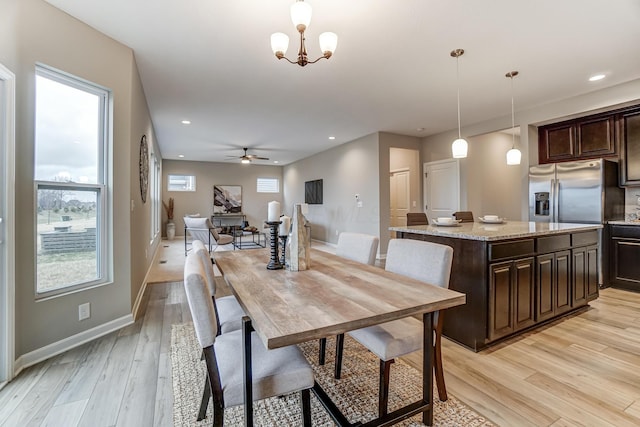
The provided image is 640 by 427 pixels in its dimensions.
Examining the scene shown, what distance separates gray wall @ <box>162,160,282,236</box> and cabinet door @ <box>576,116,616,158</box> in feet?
28.4

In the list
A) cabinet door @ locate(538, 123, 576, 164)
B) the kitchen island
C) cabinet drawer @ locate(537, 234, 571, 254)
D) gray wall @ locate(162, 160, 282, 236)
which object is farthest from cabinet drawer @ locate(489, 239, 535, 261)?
gray wall @ locate(162, 160, 282, 236)

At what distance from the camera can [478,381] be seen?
1848mm

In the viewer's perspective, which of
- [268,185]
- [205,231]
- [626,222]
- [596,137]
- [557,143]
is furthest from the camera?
[268,185]

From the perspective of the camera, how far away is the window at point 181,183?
31.2 feet

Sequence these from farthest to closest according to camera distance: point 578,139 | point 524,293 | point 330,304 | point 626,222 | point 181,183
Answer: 1. point 181,183
2. point 578,139
3. point 626,222
4. point 524,293
5. point 330,304

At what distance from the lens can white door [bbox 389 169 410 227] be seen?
23.5ft

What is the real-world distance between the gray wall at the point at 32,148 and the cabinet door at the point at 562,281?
13.2 feet

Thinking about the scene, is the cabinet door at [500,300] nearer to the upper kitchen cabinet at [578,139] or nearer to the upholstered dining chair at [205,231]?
the upper kitchen cabinet at [578,139]

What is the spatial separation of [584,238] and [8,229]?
15.8ft

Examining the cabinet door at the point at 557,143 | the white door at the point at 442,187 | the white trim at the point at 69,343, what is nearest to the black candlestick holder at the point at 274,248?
the white trim at the point at 69,343

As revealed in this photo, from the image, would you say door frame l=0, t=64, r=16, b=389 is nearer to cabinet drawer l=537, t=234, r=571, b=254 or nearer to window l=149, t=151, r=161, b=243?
Result: window l=149, t=151, r=161, b=243

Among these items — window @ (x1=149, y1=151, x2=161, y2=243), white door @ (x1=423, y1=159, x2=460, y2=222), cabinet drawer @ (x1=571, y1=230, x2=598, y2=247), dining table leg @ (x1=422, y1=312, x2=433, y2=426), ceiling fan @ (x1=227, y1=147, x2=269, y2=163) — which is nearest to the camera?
dining table leg @ (x1=422, y1=312, x2=433, y2=426)

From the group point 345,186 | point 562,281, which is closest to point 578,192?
point 562,281

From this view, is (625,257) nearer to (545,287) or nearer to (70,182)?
(545,287)
